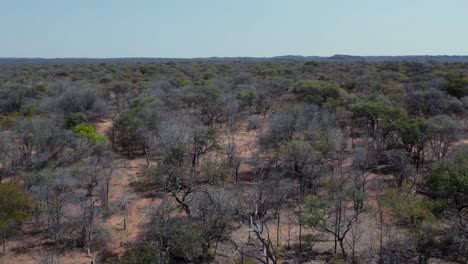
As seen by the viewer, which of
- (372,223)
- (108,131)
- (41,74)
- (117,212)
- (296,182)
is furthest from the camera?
(41,74)

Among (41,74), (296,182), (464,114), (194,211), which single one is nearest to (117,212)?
(194,211)

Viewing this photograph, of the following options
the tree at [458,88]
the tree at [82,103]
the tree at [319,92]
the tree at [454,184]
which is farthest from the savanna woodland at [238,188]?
the tree at [458,88]

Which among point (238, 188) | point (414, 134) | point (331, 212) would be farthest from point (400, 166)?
point (238, 188)

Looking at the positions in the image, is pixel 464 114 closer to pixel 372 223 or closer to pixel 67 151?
pixel 372 223

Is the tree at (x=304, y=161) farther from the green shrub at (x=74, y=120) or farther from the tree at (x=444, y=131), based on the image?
the green shrub at (x=74, y=120)

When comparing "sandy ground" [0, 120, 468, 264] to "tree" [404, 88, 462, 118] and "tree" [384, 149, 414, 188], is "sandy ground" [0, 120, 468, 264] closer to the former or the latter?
"tree" [384, 149, 414, 188]

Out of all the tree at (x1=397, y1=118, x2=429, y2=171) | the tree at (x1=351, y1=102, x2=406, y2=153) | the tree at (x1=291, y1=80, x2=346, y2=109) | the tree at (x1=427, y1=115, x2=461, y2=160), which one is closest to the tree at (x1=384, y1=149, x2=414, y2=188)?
the tree at (x1=397, y1=118, x2=429, y2=171)

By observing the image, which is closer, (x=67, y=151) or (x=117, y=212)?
(x=117, y=212)
